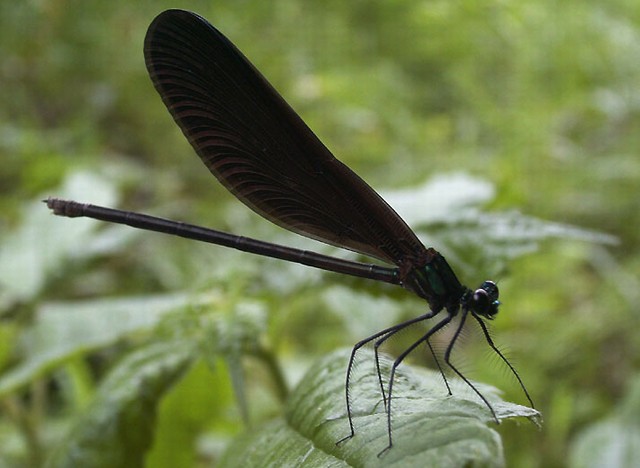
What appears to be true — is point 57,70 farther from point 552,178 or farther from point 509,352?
point 509,352

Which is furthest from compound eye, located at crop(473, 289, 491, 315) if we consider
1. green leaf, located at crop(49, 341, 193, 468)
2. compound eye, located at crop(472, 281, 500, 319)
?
green leaf, located at crop(49, 341, 193, 468)

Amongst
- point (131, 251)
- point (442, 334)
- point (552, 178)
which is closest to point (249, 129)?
point (442, 334)

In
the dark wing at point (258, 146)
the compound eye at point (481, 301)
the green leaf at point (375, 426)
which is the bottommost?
the green leaf at point (375, 426)

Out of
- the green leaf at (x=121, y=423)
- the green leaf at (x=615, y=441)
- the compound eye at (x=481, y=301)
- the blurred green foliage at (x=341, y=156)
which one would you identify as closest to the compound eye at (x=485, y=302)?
the compound eye at (x=481, y=301)

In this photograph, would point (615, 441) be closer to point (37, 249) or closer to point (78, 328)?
point (78, 328)

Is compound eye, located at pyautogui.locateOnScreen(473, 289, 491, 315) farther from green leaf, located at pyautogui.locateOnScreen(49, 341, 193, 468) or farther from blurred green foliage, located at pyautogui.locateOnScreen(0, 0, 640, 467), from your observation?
green leaf, located at pyautogui.locateOnScreen(49, 341, 193, 468)

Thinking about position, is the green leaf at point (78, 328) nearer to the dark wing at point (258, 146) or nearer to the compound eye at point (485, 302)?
the dark wing at point (258, 146)

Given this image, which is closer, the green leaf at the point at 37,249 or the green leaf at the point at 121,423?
the green leaf at the point at 121,423
